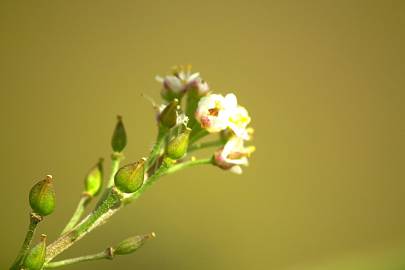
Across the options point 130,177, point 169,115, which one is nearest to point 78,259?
point 130,177

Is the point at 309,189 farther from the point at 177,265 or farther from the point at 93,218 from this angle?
the point at 93,218

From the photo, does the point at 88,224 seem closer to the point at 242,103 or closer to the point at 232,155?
the point at 232,155

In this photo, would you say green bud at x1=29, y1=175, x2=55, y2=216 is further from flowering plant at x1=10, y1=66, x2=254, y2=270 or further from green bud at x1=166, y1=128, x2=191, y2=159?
green bud at x1=166, y1=128, x2=191, y2=159

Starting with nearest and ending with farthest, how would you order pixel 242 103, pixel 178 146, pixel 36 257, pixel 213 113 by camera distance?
pixel 36 257, pixel 178 146, pixel 213 113, pixel 242 103

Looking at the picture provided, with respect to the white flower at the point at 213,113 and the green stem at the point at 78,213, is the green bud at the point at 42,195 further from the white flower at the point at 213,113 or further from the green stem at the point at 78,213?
the white flower at the point at 213,113

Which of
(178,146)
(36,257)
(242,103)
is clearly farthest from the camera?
(242,103)

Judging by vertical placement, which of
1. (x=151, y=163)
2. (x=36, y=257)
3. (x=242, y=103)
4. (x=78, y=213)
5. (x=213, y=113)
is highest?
(x=242, y=103)

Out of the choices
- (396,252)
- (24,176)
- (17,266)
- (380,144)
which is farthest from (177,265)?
(380,144)
